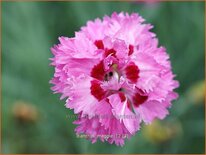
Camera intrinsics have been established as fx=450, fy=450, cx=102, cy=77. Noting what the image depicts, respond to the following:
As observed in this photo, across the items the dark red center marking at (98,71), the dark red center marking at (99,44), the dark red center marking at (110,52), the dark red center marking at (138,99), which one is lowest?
the dark red center marking at (138,99)

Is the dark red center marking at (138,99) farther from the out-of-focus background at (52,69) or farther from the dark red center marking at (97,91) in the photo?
the out-of-focus background at (52,69)

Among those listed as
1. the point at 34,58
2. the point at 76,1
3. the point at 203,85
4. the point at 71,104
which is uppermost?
the point at 76,1

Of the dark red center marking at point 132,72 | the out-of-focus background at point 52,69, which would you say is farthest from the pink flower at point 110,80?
the out-of-focus background at point 52,69

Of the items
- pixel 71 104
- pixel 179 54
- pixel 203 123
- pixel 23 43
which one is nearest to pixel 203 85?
pixel 203 123

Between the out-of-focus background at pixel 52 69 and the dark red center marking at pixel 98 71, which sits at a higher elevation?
the out-of-focus background at pixel 52 69

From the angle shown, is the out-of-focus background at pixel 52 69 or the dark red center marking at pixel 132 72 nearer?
the dark red center marking at pixel 132 72

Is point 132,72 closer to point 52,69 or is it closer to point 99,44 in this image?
point 99,44

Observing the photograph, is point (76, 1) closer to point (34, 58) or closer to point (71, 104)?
point (34, 58)

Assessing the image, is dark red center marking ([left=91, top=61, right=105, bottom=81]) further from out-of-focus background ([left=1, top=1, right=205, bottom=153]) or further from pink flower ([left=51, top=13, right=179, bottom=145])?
out-of-focus background ([left=1, top=1, right=205, bottom=153])
